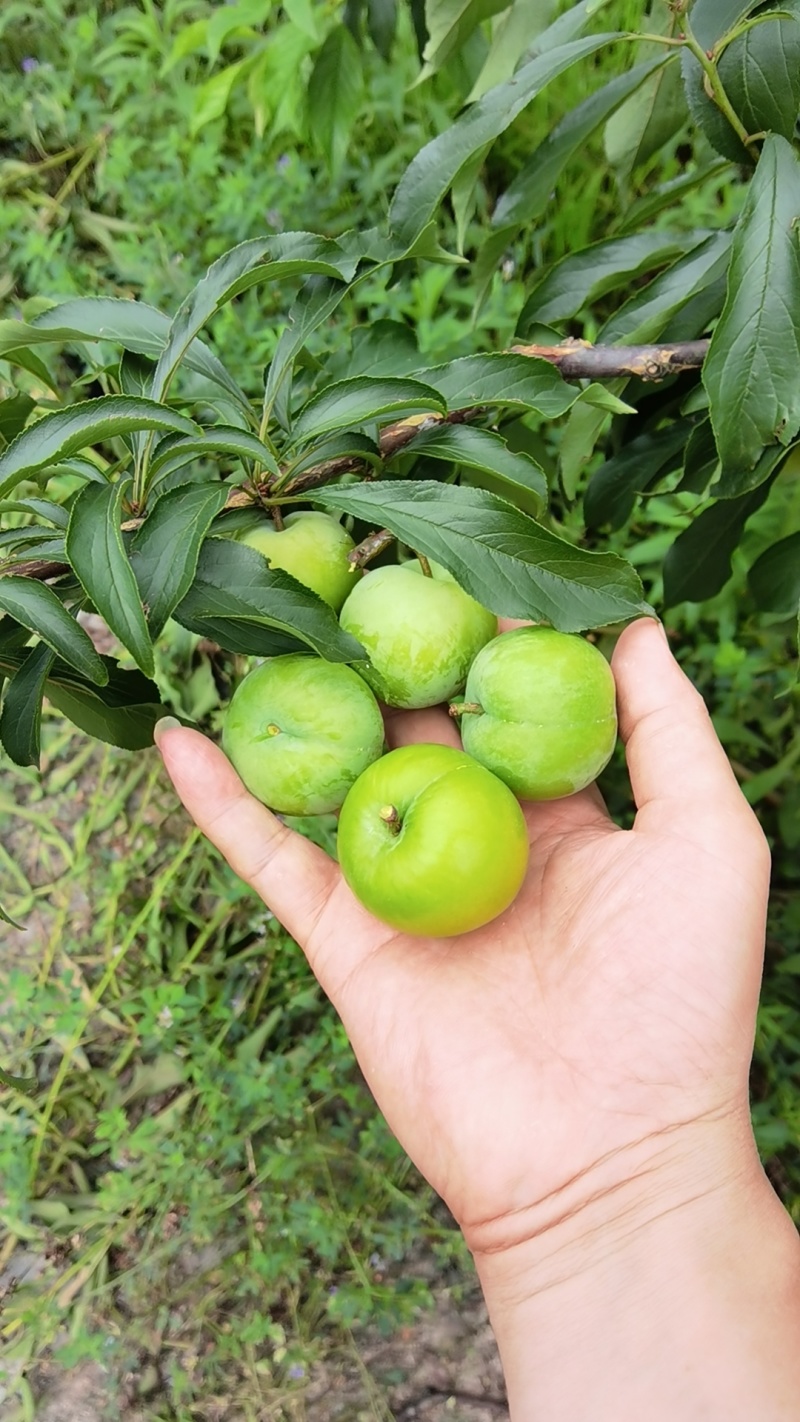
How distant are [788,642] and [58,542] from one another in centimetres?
190

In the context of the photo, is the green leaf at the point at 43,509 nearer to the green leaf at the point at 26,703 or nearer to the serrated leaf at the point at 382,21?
the green leaf at the point at 26,703

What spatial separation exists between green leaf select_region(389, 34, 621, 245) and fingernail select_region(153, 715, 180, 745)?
2.69 ft

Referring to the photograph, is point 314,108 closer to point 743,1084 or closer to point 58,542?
point 58,542

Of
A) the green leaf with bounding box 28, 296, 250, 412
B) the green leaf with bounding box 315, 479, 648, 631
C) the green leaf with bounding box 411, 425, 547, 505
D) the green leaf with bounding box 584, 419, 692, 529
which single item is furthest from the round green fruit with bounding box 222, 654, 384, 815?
the green leaf with bounding box 584, 419, 692, 529

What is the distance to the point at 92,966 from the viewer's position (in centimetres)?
262

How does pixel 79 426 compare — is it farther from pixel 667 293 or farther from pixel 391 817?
pixel 667 293

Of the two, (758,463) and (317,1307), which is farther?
(317,1307)

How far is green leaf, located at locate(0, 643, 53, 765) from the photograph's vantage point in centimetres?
130

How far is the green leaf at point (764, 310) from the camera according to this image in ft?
4.18

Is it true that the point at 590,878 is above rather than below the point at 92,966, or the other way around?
above

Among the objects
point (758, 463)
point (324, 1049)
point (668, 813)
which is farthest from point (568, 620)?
point (324, 1049)

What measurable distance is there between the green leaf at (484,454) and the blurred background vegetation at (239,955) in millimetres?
779

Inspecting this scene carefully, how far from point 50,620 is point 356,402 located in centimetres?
50

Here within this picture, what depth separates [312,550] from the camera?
143 cm
